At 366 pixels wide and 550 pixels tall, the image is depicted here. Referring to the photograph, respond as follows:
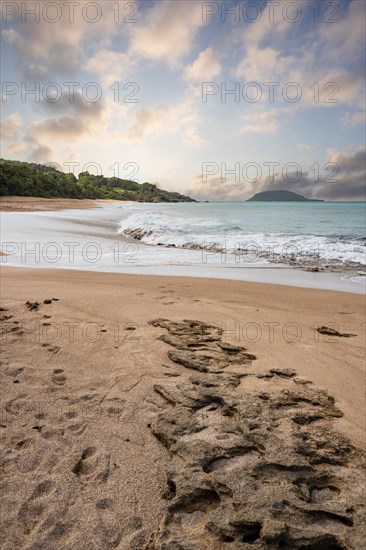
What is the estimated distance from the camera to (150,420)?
103 inches

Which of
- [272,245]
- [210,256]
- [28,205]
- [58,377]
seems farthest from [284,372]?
[28,205]

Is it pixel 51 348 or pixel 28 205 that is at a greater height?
pixel 28 205

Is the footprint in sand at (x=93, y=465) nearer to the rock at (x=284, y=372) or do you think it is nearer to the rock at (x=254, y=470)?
the rock at (x=254, y=470)

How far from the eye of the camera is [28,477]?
2094 mm

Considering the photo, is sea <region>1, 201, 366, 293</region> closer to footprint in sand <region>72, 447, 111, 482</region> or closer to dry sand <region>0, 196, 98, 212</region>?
footprint in sand <region>72, 447, 111, 482</region>

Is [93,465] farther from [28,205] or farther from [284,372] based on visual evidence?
[28,205]

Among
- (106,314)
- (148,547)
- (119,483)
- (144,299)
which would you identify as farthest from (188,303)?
(148,547)

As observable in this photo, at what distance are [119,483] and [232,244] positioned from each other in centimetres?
1208

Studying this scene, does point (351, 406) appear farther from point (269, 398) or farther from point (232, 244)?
point (232, 244)

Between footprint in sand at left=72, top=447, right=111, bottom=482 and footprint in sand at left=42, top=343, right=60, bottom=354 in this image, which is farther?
footprint in sand at left=42, top=343, right=60, bottom=354

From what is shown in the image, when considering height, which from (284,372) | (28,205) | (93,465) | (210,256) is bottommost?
(93,465)

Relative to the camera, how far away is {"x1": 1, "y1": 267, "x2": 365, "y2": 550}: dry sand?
5.85ft

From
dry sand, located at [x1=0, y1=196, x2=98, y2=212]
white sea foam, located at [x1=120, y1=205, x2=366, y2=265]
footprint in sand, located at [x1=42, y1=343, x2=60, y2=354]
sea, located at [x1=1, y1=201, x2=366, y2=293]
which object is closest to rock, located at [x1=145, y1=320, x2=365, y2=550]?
footprint in sand, located at [x1=42, y1=343, x2=60, y2=354]

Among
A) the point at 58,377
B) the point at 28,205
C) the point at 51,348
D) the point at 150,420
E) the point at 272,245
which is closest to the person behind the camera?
the point at 150,420
